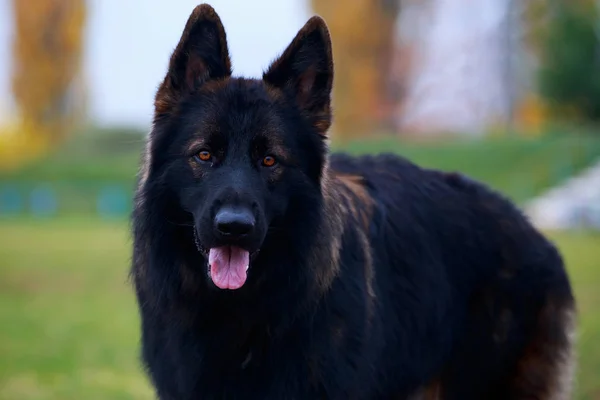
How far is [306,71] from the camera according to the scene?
4684mm

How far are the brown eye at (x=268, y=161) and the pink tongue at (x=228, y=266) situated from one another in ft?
1.72

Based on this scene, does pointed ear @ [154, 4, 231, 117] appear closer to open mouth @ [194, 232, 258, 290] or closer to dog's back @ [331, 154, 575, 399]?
open mouth @ [194, 232, 258, 290]

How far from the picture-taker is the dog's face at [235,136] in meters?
4.20

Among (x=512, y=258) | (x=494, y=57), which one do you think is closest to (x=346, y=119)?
(x=494, y=57)

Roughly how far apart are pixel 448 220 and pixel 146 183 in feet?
6.74

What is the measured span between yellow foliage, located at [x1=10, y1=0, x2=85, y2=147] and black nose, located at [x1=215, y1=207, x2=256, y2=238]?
135ft

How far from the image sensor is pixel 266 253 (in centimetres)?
444

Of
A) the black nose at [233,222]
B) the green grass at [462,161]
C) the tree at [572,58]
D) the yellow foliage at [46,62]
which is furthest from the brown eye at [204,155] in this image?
the yellow foliage at [46,62]

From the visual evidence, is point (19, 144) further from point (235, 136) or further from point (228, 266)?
point (228, 266)

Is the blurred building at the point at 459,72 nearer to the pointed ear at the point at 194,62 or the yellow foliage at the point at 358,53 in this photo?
the yellow foliage at the point at 358,53

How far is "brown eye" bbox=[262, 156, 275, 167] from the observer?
444 cm

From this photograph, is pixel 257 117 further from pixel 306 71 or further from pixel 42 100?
pixel 42 100

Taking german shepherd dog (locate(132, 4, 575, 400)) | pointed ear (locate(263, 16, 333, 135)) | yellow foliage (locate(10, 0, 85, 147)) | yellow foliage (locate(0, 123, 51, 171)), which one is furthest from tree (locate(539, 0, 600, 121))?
pointed ear (locate(263, 16, 333, 135))

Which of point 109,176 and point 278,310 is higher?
point 278,310
